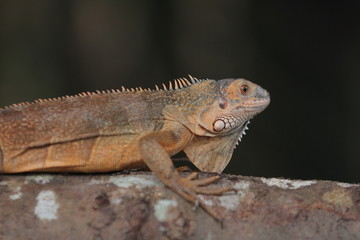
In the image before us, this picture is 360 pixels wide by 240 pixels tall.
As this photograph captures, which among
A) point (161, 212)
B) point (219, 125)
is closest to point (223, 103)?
point (219, 125)

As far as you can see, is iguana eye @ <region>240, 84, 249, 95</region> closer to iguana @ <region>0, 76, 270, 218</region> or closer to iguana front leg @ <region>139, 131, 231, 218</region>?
iguana @ <region>0, 76, 270, 218</region>

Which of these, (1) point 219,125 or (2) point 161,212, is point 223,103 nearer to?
(1) point 219,125

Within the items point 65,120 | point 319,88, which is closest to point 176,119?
point 65,120

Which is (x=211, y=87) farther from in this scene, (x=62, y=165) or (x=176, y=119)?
(x=62, y=165)

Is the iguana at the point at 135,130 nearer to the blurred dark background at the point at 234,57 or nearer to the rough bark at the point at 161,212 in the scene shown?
the rough bark at the point at 161,212

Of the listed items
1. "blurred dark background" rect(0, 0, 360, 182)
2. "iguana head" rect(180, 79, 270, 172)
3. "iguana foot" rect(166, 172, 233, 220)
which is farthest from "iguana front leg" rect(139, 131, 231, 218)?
"blurred dark background" rect(0, 0, 360, 182)

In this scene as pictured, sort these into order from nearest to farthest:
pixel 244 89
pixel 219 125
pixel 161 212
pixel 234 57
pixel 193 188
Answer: pixel 161 212
pixel 193 188
pixel 219 125
pixel 244 89
pixel 234 57

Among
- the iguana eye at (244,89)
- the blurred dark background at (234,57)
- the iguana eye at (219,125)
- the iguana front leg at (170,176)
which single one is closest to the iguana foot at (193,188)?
the iguana front leg at (170,176)
